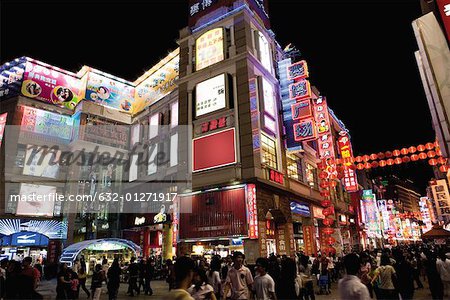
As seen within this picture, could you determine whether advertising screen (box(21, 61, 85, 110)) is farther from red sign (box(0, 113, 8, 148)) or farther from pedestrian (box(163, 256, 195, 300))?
pedestrian (box(163, 256, 195, 300))

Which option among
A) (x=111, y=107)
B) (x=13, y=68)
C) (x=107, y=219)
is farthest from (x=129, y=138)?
(x=13, y=68)

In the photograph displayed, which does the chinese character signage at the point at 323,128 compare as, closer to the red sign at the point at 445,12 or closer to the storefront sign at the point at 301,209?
the storefront sign at the point at 301,209

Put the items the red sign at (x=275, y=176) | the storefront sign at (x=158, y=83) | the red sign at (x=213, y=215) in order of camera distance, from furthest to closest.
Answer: the storefront sign at (x=158, y=83)
the red sign at (x=275, y=176)
the red sign at (x=213, y=215)

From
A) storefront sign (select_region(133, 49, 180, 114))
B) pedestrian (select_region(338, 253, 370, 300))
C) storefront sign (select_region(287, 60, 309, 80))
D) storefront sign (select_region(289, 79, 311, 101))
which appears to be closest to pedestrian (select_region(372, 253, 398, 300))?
pedestrian (select_region(338, 253, 370, 300))

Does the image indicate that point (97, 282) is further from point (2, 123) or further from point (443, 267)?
point (2, 123)

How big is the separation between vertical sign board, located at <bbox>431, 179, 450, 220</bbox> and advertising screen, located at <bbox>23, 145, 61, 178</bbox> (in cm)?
4909

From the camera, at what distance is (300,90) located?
25938mm

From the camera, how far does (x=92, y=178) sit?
40062 mm

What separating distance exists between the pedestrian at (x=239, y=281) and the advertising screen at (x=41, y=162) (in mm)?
35981

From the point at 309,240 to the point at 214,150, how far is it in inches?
478

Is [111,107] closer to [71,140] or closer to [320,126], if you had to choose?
[71,140]

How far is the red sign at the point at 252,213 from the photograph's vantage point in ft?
66.9

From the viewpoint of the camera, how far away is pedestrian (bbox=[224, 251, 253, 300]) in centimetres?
739

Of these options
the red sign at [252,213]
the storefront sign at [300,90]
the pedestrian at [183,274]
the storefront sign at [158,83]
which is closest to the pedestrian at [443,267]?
the red sign at [252,213]
